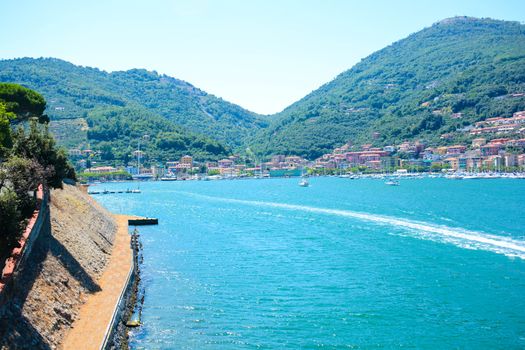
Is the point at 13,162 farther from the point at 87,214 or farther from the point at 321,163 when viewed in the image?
the point at 321,163

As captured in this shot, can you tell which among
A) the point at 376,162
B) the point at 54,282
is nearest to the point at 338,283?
the point at 54,282

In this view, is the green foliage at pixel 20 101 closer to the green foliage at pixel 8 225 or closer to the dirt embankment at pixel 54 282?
the dirt embankment at pixel 54 282

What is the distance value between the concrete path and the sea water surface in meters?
1.55

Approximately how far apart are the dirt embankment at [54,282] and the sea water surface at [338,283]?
2.93 metres

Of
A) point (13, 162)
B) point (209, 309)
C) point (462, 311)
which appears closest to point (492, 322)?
point (462, 311)

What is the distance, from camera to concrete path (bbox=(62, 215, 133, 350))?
15.5 m

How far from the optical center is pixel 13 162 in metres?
19.4

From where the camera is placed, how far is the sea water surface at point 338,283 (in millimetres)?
19422

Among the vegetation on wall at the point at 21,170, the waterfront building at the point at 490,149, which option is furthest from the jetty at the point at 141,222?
the waterfront building at the point at 490,149

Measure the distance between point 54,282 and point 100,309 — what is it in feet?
6.23

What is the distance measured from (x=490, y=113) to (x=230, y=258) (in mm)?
152933

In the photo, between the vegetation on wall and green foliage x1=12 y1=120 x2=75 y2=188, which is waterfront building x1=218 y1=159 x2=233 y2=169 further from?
green foliage x1=12 y1=120 x2=75 y2=188

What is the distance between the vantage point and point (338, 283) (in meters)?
26.8

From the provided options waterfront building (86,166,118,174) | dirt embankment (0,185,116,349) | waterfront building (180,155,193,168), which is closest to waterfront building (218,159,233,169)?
waterfront building (180,155,193,168)
